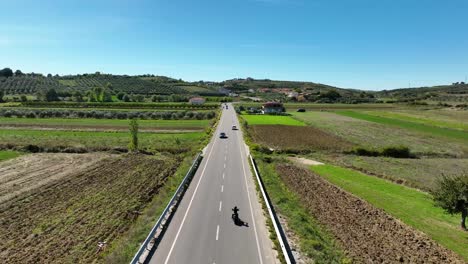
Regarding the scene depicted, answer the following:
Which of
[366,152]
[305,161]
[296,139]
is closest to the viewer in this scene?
[305,161]

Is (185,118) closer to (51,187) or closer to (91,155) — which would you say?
(91,155)

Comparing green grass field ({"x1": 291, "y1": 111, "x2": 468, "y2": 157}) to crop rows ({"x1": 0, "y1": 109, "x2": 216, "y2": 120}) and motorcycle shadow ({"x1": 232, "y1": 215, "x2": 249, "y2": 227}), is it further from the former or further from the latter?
crop rows ({"x1": 0, "y1": 109, "x2": 216, "y2": 120})

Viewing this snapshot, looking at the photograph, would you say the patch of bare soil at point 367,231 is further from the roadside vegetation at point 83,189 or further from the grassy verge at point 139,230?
the roadside vegetation at point 83,189

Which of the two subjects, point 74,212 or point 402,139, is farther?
point 402,139

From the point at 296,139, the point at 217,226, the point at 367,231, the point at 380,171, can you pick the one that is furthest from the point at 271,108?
the point at 217,226

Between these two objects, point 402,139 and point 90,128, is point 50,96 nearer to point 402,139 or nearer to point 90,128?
point 90,128

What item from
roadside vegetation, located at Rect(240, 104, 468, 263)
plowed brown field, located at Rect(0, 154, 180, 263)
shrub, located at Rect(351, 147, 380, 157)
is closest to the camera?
plowed brown field, located at Rect(0, 154, 180, 263)

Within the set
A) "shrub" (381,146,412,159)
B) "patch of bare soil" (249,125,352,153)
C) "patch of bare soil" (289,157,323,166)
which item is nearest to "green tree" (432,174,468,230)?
"patch of bare soil" (289,157,323,166)

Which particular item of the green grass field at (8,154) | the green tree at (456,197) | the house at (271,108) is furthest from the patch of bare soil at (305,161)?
the house at (271,108)
